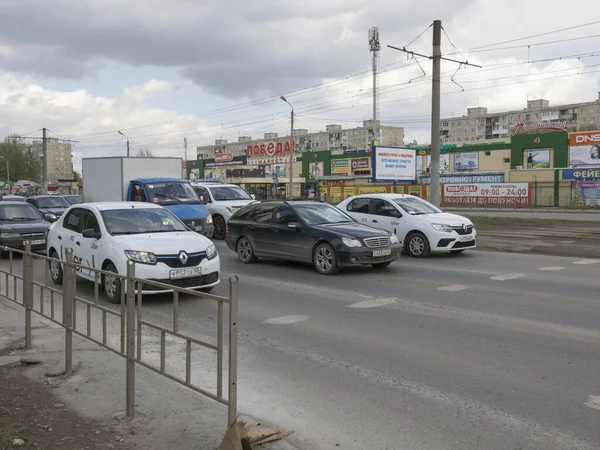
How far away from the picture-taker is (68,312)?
5461 mm

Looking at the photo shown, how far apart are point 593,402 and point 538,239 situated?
15.8 metres

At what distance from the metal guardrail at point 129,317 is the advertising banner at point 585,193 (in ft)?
140

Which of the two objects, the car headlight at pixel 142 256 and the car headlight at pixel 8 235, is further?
the car headlight at pixel 8 235

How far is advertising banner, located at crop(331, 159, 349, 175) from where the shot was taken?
237ft

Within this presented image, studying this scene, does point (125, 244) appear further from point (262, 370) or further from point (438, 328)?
point (438, 328)

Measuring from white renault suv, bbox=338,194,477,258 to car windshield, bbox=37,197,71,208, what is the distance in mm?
12919

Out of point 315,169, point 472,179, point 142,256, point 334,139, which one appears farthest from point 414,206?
point 334,139

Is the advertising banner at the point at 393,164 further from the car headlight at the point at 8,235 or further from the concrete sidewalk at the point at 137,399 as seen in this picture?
the concrete sidewalk at the point at 137,399

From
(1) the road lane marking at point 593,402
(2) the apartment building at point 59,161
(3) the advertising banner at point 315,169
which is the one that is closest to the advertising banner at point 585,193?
(3) the advertising banner at point 315,169

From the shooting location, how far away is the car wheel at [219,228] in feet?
65.2

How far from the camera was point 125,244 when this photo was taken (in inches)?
349

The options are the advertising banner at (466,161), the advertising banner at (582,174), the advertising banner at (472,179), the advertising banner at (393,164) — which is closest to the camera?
the advertising banner at (393,164)

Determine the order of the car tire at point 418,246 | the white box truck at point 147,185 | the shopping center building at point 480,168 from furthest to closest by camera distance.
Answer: the shopping center building at point 480,168 → the white box truck at point 147,185 → the car tire at point 418,246

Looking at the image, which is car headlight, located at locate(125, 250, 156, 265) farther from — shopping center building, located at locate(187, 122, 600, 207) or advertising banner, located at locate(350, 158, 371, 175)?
advertising banner, located at locate(350, 158, 371, 175)
